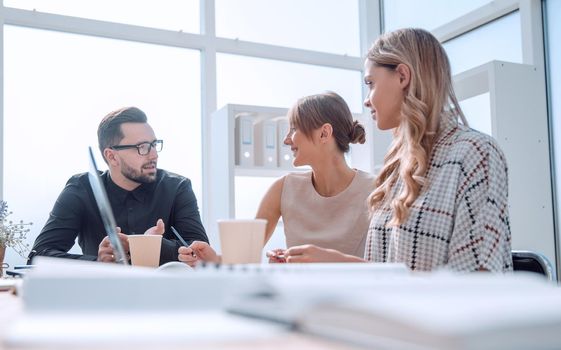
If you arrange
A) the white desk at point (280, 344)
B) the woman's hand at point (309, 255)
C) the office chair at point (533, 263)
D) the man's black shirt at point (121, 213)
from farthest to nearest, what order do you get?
the man's black shirt at point (121, 213)
the office chair at point (533, 263)
the woman's hand at point (309, 255)
the white desk at point (280, 344)

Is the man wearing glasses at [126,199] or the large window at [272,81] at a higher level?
the large window at [272,81]

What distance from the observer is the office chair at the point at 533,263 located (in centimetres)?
144

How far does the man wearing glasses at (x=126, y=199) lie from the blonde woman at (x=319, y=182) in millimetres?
349

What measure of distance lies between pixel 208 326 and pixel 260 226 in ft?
2.17

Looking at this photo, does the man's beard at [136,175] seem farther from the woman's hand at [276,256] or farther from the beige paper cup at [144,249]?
the woman's hand at [276,256]

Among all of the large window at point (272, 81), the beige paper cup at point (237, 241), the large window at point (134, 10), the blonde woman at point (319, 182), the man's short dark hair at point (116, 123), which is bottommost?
the beige paper cup at point (237, 241)

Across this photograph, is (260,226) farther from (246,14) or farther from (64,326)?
A: (246,14)

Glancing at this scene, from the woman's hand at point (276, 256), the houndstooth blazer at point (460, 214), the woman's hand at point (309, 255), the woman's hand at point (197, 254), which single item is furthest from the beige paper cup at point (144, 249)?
the houndstooth blazer at point (460, 214)

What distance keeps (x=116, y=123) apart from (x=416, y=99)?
4.94 feet

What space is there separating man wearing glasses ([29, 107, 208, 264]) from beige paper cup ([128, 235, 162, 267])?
2.68 feet

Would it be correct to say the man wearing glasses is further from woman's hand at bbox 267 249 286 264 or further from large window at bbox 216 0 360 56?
large window at bbox 216 0 360 56

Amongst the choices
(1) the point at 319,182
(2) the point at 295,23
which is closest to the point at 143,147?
(1) the point at 319,182

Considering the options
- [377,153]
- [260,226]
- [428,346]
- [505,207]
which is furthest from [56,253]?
[377,153]

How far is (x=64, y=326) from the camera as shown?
20.5 inches
